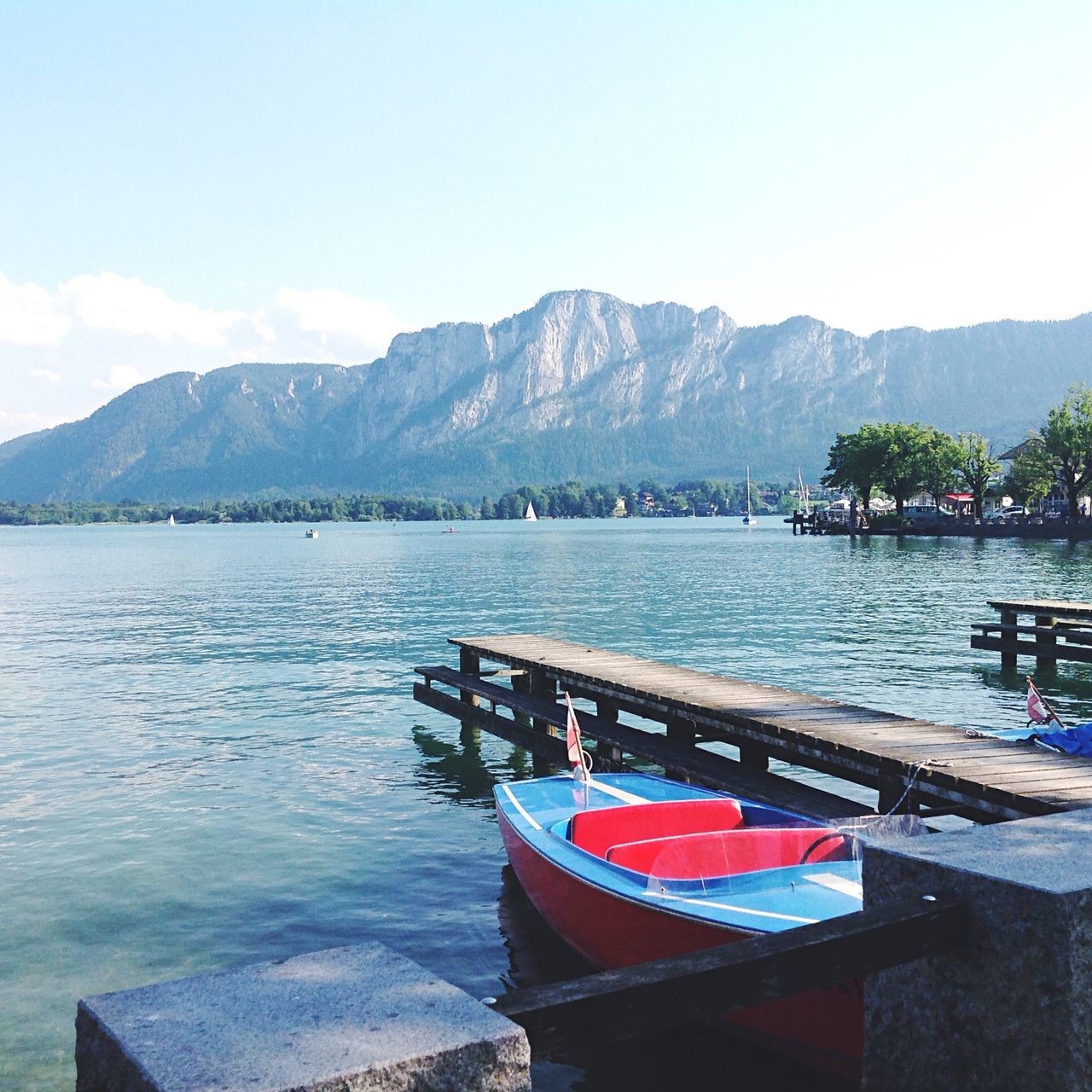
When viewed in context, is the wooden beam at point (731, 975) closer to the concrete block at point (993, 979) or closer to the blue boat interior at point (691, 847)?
the concrete block at point (993, 979)

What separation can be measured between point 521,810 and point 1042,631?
22.9m

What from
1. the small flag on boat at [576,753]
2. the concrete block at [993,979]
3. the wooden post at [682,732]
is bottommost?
the wooden post at [682,732]

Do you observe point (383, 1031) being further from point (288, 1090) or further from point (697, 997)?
point (697, 997)

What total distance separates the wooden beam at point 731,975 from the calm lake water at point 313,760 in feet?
15.1

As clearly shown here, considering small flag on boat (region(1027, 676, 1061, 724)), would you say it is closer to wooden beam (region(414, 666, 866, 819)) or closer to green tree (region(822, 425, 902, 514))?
wooden beam (region(414, 666, 866, 819))

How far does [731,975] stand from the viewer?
4.06 m

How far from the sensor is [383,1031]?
333 cm

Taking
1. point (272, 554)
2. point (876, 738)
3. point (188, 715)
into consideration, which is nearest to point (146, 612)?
point (188, 715)

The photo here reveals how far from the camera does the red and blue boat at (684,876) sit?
7.91 m

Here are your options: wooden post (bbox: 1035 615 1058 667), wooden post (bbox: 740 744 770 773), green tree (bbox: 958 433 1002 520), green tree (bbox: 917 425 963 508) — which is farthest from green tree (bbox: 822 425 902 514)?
wooden post (bbox: 740 744 770 773)

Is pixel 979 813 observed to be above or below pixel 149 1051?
below

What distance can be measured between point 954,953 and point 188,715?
77.1 ft

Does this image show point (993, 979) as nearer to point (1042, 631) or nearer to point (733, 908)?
point (733, 908)

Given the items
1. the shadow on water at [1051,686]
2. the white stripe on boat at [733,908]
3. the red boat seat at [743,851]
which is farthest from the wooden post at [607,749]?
the shadow on water at [1051,686]
